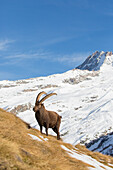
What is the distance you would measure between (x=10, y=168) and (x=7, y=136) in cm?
435

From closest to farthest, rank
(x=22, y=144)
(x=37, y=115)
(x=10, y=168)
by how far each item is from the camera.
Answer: (x=10, y=168) → (x=22, y=144) → (x=37, y=115)

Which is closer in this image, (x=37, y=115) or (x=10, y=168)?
(x=10, y=168)

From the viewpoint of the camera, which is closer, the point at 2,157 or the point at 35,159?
the point at 2,157

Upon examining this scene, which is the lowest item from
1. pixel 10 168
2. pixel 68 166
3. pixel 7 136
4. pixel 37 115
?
pixel 68 166

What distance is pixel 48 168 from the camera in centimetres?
887

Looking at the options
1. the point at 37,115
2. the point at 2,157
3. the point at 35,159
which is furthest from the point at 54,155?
the point at 37,115

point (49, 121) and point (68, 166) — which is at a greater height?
point (49, 121)

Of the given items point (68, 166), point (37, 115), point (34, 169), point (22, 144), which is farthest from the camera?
point (37, 115)

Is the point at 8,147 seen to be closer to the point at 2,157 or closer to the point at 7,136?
the point at 2,157

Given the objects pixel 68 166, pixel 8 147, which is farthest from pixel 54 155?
pixel 8 147

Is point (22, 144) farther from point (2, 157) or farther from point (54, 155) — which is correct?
point (2, 157)

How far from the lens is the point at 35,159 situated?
9523mm

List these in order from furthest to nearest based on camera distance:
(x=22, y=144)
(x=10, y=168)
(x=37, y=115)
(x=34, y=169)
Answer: (x=37, y=115) < (x=22, y=144) < (x=34, y=169) < (x=10, y=168)

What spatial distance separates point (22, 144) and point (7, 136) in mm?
980
